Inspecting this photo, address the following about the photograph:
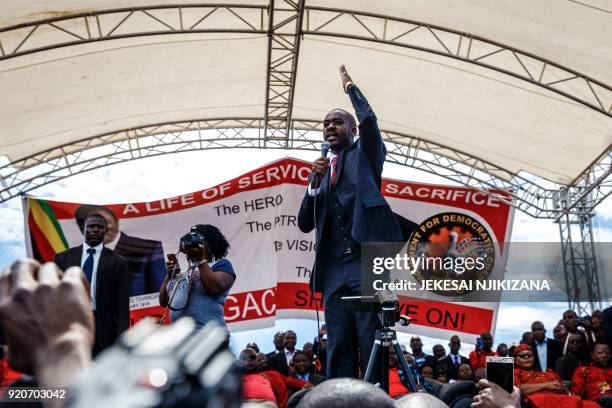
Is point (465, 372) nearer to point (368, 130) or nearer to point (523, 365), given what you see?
point (523, 365)

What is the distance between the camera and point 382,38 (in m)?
9.97

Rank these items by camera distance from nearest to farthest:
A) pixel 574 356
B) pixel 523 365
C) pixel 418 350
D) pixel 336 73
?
pixel 523 365 → pixel 574 356 → pixel 418 350 → pixel 336 73

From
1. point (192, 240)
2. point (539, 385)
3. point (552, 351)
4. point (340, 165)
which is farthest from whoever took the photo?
point (552, 351)

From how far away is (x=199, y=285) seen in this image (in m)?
3.72

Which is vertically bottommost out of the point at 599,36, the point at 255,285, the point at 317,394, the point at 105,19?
the point at 317,394

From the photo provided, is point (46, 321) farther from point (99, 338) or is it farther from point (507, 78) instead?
point (507, 78)

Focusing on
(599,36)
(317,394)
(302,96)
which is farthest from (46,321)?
(302,96)

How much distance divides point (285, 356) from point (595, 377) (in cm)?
317

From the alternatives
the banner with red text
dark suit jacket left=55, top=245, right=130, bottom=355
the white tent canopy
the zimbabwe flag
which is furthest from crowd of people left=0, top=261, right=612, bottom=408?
the white tent canopy

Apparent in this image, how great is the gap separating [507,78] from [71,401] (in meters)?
10.5

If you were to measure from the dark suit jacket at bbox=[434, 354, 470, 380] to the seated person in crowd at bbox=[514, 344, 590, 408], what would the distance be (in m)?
2.40

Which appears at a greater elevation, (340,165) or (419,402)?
(340,165)

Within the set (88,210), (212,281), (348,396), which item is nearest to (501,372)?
(348,396)

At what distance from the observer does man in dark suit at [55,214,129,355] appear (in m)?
4.21
